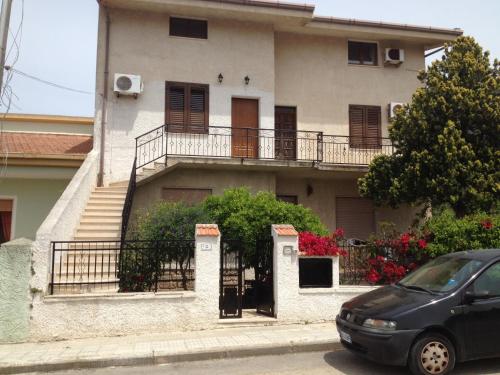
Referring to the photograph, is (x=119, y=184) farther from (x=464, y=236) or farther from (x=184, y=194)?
Result: (x=464, y=236)

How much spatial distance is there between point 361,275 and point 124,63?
9.42 m

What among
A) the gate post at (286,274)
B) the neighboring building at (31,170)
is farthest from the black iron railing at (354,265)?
the neighboring building at (31,170)

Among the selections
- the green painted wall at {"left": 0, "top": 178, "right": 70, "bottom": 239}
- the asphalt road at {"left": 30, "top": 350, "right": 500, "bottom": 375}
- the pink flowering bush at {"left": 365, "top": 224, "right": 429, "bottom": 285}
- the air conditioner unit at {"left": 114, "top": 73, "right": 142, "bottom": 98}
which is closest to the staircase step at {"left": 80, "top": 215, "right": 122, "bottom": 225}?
the green painted wall at {"left": 0, "top": 178, "right": 70, "bottom": 239}

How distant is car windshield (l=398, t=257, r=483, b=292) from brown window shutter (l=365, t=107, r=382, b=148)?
9480 mm

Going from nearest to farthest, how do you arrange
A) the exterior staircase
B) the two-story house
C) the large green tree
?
1. the exterior staircase
2. the large green tree
3. the two-story house

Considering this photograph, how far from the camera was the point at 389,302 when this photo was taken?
5762 mm

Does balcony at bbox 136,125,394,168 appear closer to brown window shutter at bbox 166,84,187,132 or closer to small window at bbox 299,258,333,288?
brown window shutter at bbox 166,84,187,132

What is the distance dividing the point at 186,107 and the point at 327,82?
510 cm

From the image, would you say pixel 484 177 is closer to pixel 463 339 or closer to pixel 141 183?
pixel 463 339

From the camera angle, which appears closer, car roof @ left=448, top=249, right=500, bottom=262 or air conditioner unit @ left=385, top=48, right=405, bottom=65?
car roof @ left=448, top=249, right=500, bottom=262

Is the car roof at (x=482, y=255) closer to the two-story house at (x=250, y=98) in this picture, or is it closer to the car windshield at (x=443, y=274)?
the car windshield at (x=443, y=274)

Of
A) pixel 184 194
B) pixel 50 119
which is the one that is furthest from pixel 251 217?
pixel 50 119

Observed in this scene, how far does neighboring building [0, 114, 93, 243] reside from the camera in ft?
42.0

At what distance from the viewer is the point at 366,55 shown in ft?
53.4
